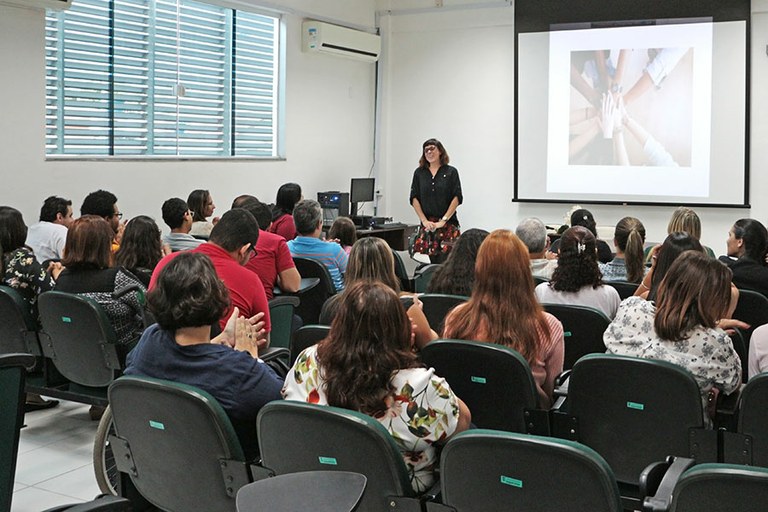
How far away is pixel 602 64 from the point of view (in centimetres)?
913

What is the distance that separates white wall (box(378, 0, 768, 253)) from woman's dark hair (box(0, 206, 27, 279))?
6.39m

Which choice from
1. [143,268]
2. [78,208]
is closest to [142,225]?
[143,268]

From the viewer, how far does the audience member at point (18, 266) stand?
167 inches

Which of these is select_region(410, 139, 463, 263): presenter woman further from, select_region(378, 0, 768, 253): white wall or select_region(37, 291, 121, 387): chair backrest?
select_region(37, 291, 121, 387): chair backrest

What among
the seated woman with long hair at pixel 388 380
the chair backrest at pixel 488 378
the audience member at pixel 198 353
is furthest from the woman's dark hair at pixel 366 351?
the chair backrest at pixel 488 378

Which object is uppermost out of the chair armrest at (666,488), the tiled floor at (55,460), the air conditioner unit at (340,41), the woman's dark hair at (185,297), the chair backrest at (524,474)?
the air conditioner unit at (340,41)

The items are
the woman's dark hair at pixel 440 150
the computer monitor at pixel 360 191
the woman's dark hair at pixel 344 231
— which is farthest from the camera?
the computer monitor at pixel 360 191

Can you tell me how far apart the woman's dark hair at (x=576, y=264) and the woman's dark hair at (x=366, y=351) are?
1746mm

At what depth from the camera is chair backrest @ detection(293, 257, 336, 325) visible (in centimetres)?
535

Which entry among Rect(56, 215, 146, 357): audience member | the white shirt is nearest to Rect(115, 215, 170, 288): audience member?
Rect(56, 215, 146, 357): audience member

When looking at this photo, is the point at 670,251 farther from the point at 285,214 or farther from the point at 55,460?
the point at 285,214

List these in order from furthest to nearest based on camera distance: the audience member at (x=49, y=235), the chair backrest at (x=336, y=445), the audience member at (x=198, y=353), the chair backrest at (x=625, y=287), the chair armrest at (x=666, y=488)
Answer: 1. the audience member at (x=49, y=235)
2. the chair backrest at (x=625, y=287)
3. the audience member at (x=198, y=353)
4. the chair backrest at (x=336, y=445)
5. the chair armrest at (x=666, y=488)

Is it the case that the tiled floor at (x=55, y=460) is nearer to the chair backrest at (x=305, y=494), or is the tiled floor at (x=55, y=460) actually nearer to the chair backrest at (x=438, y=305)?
the chair backrest at (x=438, y=305)

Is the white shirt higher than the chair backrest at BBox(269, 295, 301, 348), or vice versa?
the white shirt
